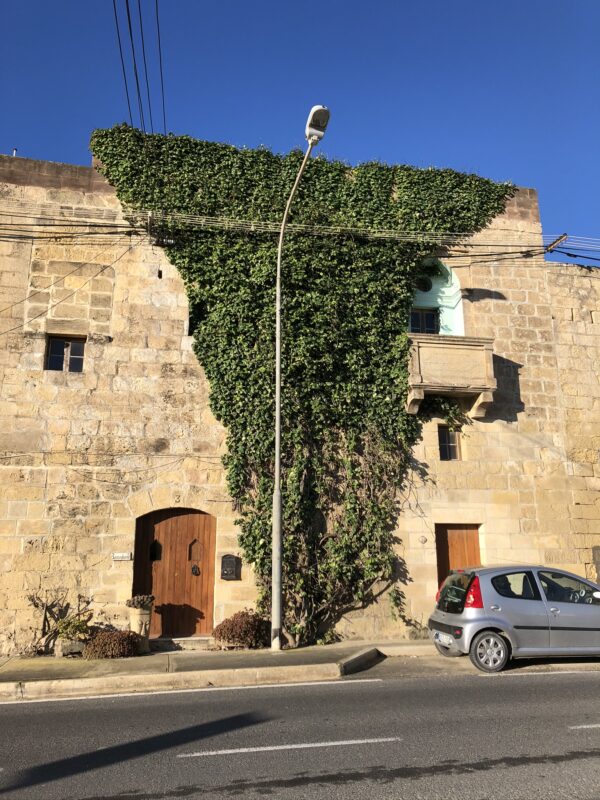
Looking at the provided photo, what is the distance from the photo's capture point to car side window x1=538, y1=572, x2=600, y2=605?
907 cm

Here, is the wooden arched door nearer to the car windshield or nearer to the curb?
the curb

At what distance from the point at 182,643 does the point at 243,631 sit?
1.26 m

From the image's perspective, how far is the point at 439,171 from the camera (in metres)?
14.6

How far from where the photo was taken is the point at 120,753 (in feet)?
17.3

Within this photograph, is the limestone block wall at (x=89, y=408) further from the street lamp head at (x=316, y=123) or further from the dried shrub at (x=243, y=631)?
the street lamp head at (x=316, y=123)

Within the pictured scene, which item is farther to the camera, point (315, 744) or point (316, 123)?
point (316, 123)

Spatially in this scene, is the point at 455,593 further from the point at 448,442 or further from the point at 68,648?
the point at 68,648

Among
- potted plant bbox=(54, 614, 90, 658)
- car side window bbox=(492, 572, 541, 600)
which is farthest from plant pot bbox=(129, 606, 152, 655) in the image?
car side window bbox=(492, 572, 541, 600)

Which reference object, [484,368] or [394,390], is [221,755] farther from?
[484,368]

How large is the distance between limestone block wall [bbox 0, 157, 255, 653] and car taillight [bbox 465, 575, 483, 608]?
4.54 m

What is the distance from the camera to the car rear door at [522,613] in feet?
28.8

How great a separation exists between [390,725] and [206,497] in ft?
22.3

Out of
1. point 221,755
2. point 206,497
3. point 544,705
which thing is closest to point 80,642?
point 206,497

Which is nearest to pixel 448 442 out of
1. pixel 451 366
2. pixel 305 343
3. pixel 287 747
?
pixel 451 366
